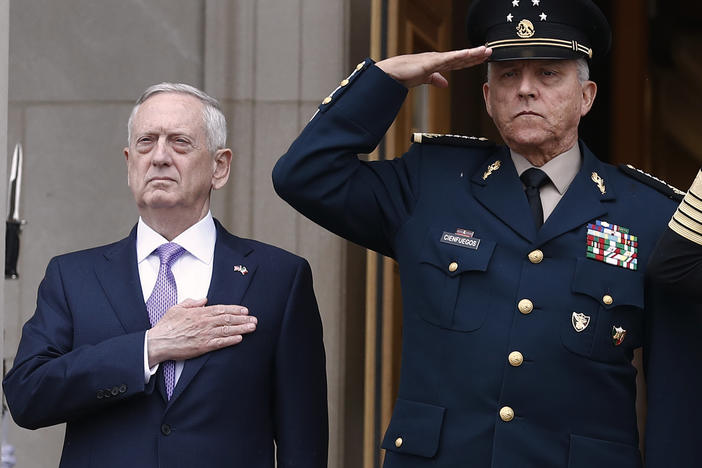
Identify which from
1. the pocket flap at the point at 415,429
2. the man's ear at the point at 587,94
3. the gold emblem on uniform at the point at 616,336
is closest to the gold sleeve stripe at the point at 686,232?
the gold emblem on uniform at the point at 616,336

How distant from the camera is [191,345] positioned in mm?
2891

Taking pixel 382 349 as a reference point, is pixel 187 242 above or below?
above

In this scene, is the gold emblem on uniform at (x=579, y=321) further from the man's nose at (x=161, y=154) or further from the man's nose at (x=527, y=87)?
the man's nose at (x=161, y=154)

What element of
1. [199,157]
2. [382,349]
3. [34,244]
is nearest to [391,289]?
[382,349]

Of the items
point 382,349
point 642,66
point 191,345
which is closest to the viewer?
point 191,345

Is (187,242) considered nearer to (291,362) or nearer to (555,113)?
(291,362)

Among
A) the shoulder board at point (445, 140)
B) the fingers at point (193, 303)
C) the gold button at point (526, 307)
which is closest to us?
the gold button at point (526, 307)

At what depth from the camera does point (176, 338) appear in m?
2.88

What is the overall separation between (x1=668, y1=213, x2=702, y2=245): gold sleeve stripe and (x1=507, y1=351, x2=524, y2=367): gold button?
457 millimetres

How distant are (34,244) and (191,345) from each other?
193 cm

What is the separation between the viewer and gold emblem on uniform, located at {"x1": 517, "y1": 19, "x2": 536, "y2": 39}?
9.72 ft

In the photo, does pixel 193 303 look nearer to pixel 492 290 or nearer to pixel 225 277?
pixel 225 277

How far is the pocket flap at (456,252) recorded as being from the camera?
2893 millimetres

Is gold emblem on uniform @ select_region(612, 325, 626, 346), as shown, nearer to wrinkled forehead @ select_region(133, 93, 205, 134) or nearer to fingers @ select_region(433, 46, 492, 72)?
fingers @ select_region(433, 46, 492, 72)
